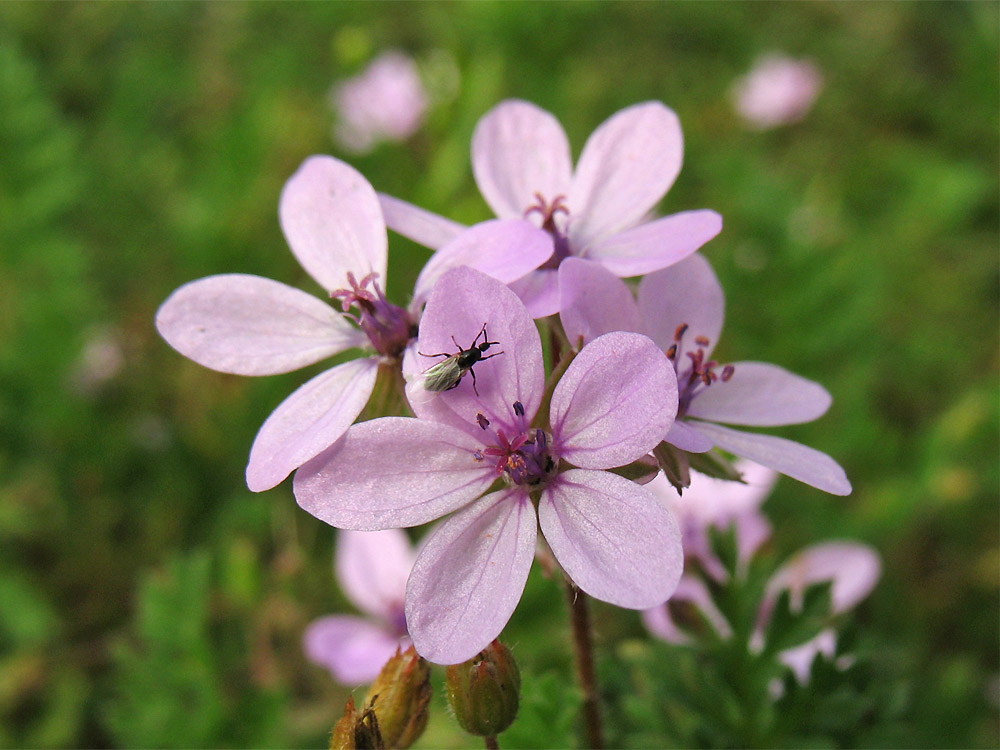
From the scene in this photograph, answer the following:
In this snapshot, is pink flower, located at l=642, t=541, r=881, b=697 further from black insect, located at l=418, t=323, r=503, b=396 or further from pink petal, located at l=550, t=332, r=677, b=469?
black insect, located at l=418, t=323, r=503, b=396

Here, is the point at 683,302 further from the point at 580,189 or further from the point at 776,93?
the point at 776,93

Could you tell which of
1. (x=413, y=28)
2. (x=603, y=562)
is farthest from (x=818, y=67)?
(x=603, y=562)

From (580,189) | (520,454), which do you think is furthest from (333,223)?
(520,454)

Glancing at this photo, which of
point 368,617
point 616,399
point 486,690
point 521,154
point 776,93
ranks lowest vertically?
point 368,617

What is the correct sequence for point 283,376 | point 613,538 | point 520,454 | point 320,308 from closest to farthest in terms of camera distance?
point 613,538 → point 520,454 → point 320,308 → point 283,376

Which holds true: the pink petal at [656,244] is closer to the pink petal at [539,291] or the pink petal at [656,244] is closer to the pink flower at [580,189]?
the pink flower at [580,189]

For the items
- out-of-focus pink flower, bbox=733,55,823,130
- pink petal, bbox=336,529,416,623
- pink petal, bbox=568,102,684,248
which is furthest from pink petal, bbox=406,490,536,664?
out-of-focus pink flower, bbox=733,55,823,130

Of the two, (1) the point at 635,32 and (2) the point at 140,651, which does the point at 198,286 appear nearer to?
(2) the point at 140,651
